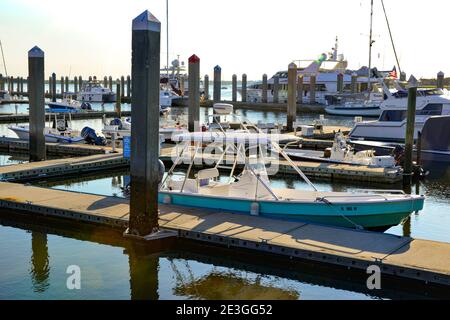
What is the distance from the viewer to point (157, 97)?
436 inches

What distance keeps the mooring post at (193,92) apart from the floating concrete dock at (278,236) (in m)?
14.3

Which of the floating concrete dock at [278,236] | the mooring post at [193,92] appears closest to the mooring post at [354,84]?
the mooring post at [193,92]

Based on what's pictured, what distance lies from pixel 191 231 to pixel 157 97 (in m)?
2.96

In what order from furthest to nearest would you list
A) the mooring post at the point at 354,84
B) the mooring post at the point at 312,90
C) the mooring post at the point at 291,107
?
the mooring post at the point at 312,90
the mooring post at the point at 354,84
the mooring post at the point at 291,107

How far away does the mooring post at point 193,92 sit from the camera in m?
28.2

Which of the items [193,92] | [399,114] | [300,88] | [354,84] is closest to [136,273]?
[193,92]

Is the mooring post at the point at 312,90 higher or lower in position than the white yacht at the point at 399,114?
higher

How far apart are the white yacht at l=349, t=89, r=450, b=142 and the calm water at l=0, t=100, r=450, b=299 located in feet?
53.3

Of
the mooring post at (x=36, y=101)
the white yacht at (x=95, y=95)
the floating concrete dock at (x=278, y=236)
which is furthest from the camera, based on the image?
the white yacht at (x=95, y=95)

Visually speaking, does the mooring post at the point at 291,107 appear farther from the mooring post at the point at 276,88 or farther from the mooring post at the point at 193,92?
the mooring post at the point at 276,88

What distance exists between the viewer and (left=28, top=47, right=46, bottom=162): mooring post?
69.3 ft

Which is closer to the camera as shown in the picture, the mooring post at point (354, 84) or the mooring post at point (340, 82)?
the mooring post at point (354, 84)

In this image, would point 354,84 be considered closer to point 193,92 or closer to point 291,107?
point 291,107

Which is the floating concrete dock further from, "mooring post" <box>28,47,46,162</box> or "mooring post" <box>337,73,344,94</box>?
"mooring post" <box>337,73,344,94</box>
